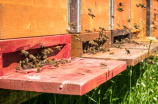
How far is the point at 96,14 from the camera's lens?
11.3 ft

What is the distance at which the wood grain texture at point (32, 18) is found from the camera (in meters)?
1.94

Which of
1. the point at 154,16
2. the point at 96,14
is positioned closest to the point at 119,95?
the point at 96,14

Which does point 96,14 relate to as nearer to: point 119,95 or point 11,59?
point 119,95

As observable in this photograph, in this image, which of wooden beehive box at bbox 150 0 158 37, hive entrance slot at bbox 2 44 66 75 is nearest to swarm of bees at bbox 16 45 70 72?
hive entrance slot at bbox 2 44 66 75

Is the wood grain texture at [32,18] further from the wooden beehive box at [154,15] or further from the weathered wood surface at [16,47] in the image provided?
the wooden beehive box at [154,15]

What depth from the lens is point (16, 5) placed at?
2023 mm

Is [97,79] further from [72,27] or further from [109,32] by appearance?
[109,32]

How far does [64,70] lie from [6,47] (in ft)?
1.65

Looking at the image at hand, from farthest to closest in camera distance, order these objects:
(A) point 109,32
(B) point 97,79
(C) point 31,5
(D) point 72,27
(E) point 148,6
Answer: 1. (E) point 148,6
2. (A) point 109,32
3. (D) point 72,27
4. (C) point 31,5
5. (B) point 97,79

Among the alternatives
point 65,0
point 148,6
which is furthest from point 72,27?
point 148,6

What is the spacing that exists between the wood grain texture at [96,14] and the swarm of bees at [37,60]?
74 cm

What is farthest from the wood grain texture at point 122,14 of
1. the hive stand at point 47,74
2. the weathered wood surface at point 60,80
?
the weathered wood surface at point 60,80

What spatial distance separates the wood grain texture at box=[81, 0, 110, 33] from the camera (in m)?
3.12

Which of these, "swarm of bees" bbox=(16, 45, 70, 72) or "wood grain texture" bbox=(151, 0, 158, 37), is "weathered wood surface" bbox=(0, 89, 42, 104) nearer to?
"swarm of bees" bbox=(16, 45, 70, 72)
